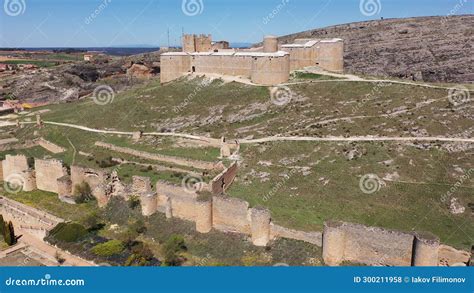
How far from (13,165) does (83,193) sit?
9.13m

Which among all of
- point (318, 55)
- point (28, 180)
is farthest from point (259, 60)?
point (28, 180)

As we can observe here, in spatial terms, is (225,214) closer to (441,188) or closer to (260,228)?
(260,228)

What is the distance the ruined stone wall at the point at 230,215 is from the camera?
23.7 m

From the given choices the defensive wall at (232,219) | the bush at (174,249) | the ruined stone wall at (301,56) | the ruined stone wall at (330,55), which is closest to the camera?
the defensive wall at (232,219)

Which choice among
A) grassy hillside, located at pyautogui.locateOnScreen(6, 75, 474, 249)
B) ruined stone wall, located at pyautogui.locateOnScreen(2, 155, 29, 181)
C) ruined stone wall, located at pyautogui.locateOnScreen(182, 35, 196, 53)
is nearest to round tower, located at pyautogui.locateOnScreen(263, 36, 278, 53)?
grassy hillside, located at pyautogui.locateOnScreen(6, 75, 474, 249)

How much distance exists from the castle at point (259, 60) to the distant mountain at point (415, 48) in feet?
88.5

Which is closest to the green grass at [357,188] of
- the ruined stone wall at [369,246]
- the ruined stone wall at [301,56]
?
the ruined stone wall at [369,246]

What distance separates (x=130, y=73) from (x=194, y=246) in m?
62.7

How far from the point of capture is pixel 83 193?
30.0 m

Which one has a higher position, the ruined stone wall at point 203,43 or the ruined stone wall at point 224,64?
the ruined stone wall at point 203,43

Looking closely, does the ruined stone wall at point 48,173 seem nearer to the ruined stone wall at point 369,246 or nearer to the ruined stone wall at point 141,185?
the ruined stone wall at point 141,185

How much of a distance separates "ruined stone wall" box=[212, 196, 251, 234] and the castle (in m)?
25.5

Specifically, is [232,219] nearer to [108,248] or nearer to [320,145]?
[108,248]

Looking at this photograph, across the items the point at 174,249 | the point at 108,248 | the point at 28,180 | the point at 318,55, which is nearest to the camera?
the point at 174,249
